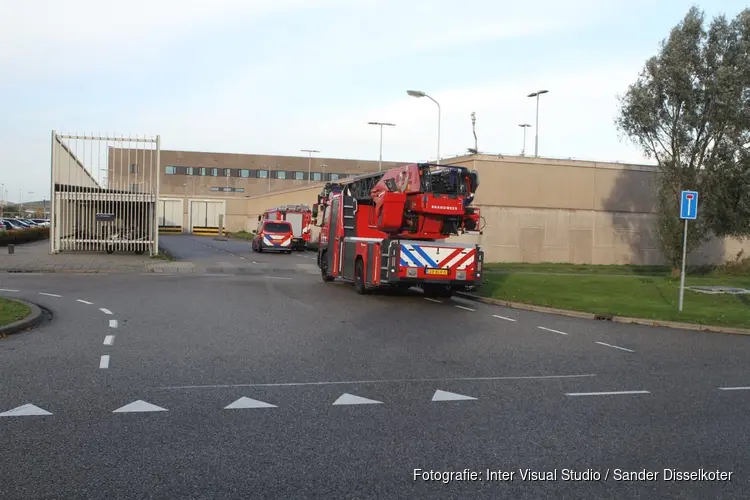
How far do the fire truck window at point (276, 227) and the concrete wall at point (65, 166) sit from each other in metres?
10.9

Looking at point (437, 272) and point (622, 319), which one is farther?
point (437, 272)

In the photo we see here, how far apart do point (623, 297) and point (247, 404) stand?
14.4m

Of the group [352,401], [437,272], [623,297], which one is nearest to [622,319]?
[623,297]

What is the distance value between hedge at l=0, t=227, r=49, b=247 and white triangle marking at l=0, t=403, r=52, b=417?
36195mm

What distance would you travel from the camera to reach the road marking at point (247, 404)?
7359 mm

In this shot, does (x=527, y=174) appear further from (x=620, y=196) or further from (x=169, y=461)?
(x=169, y=461)

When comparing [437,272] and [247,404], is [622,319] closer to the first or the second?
[437,272]

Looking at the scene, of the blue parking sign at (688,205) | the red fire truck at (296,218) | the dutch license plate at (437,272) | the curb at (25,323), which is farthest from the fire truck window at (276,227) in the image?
the blue parking sign at (688,205)

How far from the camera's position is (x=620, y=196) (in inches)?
1492

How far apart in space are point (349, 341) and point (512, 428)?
5357 mm

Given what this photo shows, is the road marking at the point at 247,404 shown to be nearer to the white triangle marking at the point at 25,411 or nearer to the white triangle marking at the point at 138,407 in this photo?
the white triangle marking at the point at 138,407

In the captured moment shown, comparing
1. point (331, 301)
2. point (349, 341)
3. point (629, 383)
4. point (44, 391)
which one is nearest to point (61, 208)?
point (331, 301)

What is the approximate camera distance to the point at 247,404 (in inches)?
295

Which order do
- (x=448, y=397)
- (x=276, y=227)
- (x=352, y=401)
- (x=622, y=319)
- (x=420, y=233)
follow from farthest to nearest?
1. (x=276, y=227)
2. (x=420, y=233)
3. (x=622, y=319)
4. (x=448, y=397)
5. (x=352, y=401)
